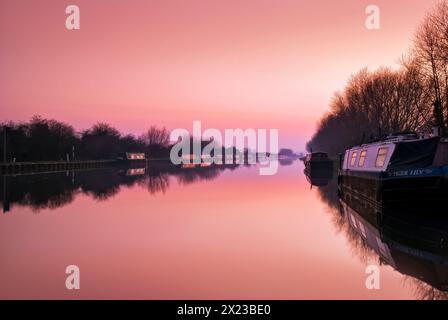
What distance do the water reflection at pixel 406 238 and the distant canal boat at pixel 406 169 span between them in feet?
1.22

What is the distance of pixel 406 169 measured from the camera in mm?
16250

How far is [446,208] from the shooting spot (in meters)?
15.2

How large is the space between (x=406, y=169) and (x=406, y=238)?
157 inches

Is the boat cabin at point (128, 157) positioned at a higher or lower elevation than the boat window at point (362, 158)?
higher

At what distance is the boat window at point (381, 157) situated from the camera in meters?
18.3

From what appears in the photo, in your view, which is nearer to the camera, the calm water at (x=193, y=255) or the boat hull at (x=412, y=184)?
the calm water at (x=193, y=255)

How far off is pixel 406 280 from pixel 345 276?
1.07 meters
